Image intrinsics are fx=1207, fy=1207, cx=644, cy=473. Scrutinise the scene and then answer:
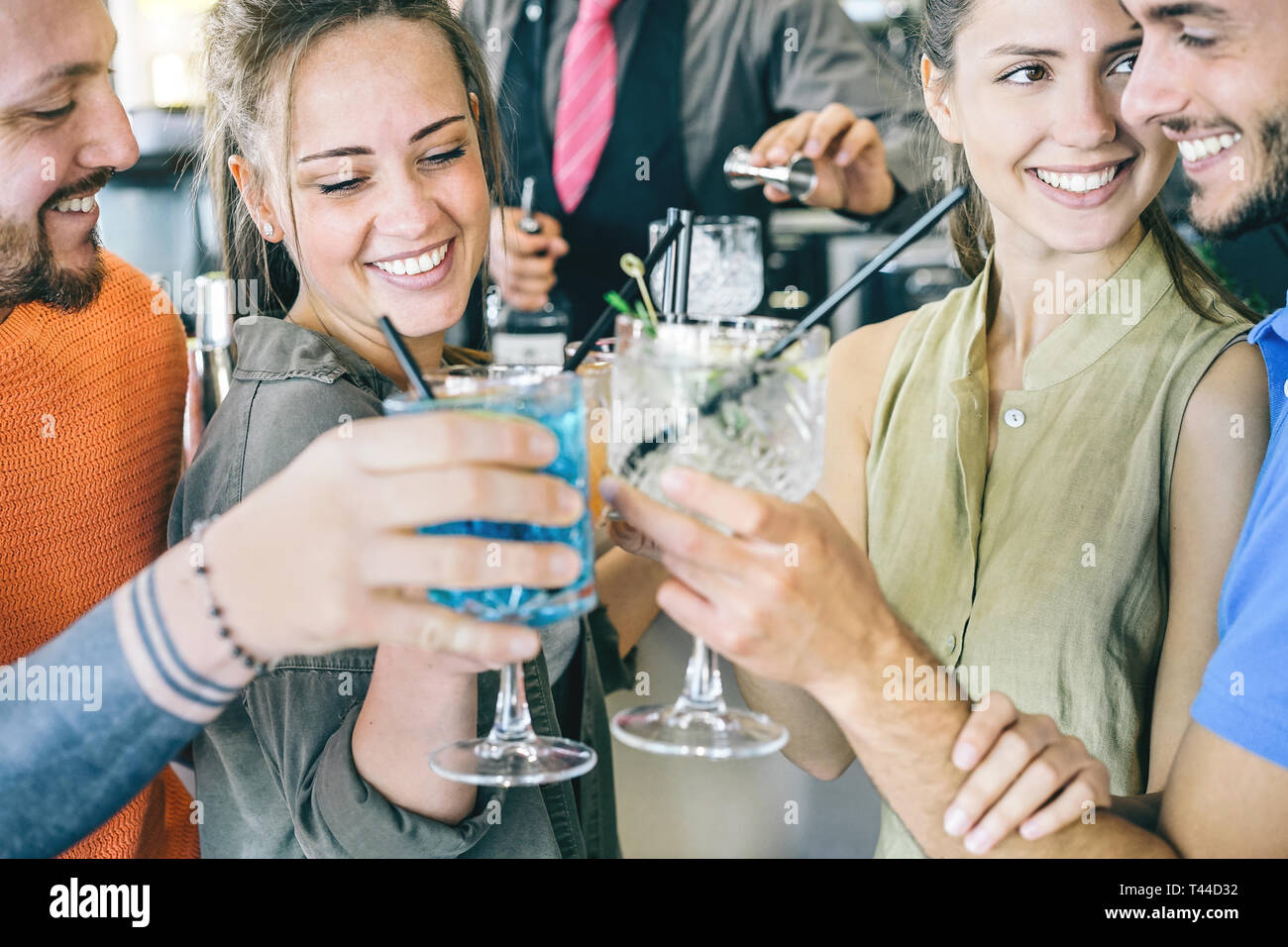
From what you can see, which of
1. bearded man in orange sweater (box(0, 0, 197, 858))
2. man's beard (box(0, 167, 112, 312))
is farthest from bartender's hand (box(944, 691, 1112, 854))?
man's beard (box(0, 167, 112, 312))

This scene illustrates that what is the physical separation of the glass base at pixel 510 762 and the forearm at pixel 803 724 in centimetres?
41

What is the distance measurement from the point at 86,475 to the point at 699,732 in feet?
2.82

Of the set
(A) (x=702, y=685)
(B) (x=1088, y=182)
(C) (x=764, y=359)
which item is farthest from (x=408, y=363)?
(B) (x=1088, y=182)

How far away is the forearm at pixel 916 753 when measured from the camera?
1.08 meters

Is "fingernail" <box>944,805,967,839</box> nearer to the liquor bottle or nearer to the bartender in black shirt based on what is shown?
the liquor bottle

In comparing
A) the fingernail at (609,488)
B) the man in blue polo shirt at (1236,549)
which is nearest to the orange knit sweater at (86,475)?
the fingernail at (609,488)

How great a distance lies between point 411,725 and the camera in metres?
1.16

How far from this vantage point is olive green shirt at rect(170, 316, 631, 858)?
1.20 meters

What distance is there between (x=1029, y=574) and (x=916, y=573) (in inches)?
6.1

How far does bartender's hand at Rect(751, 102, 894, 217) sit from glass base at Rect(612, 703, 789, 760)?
141 cm

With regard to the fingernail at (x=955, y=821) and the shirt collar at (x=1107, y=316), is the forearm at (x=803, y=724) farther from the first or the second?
the shirt collar at (x=1107, y=316)
